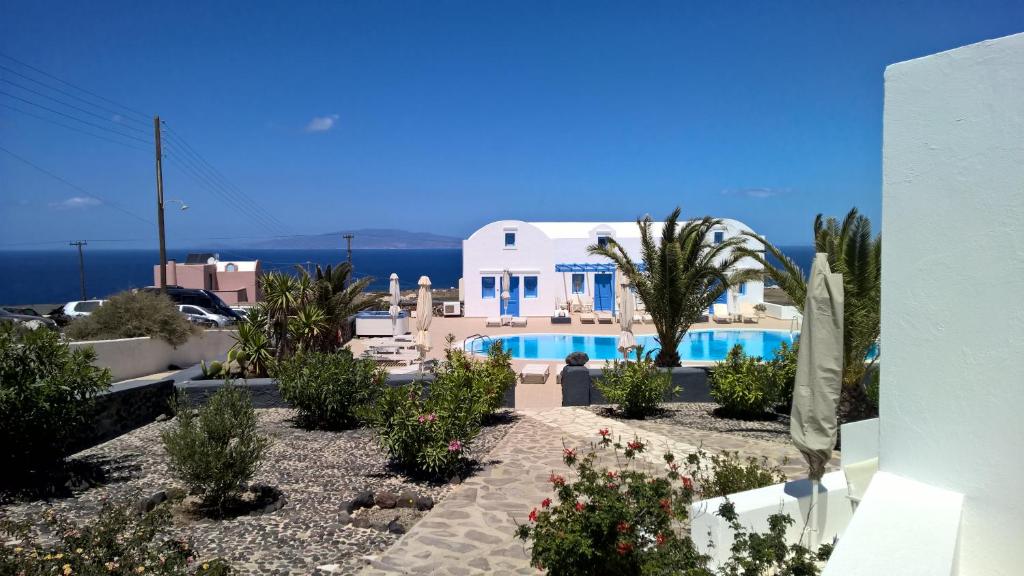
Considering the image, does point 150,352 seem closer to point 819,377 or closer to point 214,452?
point 214,452

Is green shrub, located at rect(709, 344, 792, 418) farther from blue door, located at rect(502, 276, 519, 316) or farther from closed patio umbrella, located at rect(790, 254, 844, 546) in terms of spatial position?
blue door, located at rect(502, 276, 519, 316)

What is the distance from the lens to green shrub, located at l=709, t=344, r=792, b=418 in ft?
34.9

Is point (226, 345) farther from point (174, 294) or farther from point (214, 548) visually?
point (214, 548)

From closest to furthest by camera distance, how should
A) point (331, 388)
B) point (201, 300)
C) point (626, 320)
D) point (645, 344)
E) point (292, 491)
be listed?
point (292, 491)
point (331, 388)
point (626, 320)
point (645, 344)
point (201, 300)

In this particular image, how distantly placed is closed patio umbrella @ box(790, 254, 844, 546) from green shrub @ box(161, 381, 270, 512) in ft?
16.7

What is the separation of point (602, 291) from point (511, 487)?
2422cm

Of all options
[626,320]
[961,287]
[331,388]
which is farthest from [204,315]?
[961,287]

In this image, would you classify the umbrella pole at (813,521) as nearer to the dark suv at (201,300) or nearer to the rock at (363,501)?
the rock at (363,501)

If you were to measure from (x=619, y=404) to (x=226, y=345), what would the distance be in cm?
1243

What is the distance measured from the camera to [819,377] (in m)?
4.34

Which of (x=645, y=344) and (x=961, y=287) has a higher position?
(x=961, y=287)

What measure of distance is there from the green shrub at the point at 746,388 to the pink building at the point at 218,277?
101ft

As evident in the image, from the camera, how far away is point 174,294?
81.8ft

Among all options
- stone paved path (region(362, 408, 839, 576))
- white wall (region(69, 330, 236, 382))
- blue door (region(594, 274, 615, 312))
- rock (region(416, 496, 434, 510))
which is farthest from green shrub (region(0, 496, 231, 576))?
blue door (region(594, 274, 615, 312))
